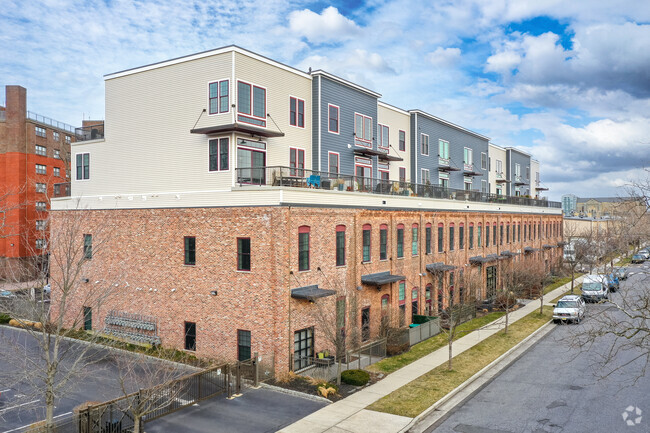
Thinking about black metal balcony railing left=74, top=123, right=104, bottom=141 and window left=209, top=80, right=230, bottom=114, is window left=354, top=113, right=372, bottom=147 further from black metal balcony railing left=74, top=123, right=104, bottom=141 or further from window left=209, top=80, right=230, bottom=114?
black metal balcony railing left=74, top=123, right=104, bottom=141

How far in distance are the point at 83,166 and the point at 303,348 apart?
2071cm

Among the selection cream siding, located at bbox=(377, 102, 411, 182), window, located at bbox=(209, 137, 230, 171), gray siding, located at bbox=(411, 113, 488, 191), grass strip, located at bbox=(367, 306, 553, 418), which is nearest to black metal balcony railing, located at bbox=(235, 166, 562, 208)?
window, located at bbox=(209, 137, 230, 171)

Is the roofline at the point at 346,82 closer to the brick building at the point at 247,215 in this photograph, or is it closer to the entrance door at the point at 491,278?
the brick building at the point at 247,215

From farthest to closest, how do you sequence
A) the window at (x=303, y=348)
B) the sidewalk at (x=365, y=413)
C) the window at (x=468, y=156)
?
the window at (x=468, y=156) → the window at (x=303, y=348) → the sidewalk at (x=365, y=413)

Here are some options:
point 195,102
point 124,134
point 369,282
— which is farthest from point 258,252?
point 124,134

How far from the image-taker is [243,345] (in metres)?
24.1

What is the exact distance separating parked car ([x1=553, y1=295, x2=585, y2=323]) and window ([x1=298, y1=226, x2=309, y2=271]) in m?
21.6

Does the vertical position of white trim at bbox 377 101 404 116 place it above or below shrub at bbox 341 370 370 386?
above

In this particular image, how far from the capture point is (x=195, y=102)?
2758cm

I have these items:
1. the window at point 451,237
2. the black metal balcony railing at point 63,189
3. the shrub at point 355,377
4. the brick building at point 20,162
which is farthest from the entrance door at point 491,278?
the brick building at point 20,162

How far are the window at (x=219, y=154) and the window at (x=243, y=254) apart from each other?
15.0 ft

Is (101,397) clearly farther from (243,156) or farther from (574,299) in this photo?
(574,299)

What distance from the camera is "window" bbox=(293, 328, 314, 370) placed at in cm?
2383

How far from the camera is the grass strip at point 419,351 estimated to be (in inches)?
992
